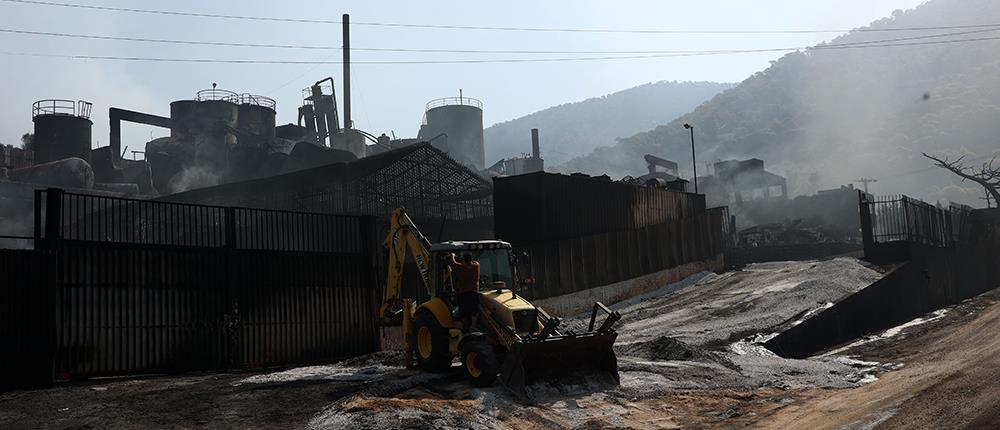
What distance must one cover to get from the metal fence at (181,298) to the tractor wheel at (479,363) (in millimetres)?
6163

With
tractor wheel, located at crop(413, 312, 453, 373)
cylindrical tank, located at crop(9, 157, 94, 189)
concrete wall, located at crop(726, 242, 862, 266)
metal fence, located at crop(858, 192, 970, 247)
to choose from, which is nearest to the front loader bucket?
tractor wheel, located at crop(413, 312, 453, 373)

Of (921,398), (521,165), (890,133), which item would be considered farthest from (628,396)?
(890,133)

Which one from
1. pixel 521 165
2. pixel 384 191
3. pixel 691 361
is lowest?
pixel 691 361

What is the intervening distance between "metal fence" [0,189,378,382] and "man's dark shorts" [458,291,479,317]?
583cm

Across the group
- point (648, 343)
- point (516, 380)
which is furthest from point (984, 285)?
point (516, 380)

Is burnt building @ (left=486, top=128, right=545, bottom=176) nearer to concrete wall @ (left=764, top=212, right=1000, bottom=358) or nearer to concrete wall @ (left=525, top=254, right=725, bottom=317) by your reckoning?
concrete wall @ (left=525, top=254, right=725, bottom=317)

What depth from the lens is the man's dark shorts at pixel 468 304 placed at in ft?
41.8

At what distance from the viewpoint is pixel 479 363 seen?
476 inches

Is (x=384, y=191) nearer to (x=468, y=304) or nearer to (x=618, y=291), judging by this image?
(x=618, y=291)

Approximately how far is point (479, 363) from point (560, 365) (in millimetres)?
1291

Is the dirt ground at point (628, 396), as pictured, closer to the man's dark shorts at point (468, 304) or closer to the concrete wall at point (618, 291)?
the man's dark shorts at point (468, 304)

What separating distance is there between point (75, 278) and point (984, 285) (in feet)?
121

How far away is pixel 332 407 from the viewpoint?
10.5 metres

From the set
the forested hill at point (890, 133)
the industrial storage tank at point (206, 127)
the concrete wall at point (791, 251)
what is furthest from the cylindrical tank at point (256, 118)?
the forested hill at point (890, 133)
